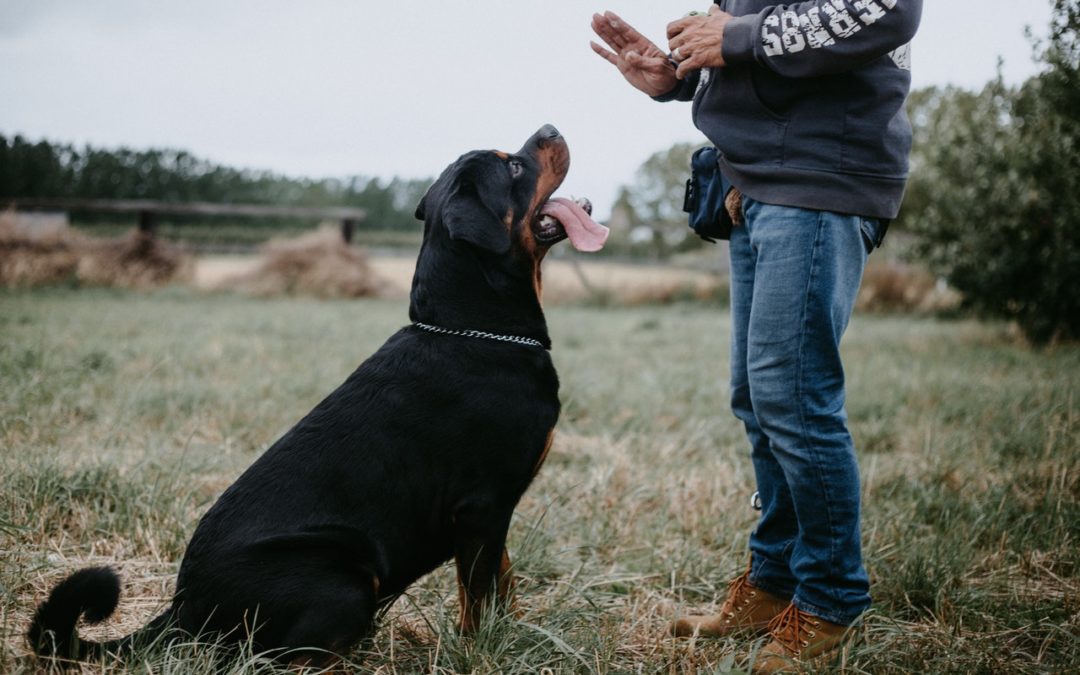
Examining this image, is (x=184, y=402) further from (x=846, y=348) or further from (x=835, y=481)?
(x=846, y=348)

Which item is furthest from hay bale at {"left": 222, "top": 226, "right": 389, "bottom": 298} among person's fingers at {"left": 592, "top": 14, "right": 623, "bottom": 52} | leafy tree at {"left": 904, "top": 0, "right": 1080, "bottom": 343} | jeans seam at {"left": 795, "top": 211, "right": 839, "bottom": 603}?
jeans seam at {"left": 795, "top": 211, "right": 839, "bottom": 603}

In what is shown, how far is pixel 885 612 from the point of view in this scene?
2541mm

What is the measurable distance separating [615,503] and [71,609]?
2237mm

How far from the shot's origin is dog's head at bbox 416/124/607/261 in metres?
2.45

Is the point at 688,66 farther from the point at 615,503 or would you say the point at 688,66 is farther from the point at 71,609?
the point at 71,609

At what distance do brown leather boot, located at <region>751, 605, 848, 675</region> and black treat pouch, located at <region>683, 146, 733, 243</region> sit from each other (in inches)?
48.7

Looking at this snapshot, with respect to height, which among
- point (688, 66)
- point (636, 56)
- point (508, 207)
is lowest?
point (508, 207)

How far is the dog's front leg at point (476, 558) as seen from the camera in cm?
217

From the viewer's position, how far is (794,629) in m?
2.19

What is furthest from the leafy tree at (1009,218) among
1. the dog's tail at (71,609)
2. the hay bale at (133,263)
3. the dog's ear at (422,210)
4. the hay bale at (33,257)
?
the hay bale at (33,257)

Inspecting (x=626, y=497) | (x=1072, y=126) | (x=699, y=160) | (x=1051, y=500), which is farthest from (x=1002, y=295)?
(x=699, y=160)

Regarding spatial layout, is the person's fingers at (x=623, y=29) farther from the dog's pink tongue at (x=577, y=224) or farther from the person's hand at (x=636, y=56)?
the dog's pink tongue at (x=577, y=224)

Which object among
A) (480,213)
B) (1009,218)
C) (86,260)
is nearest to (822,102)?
(480,213)

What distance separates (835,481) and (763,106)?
42.7 inches
